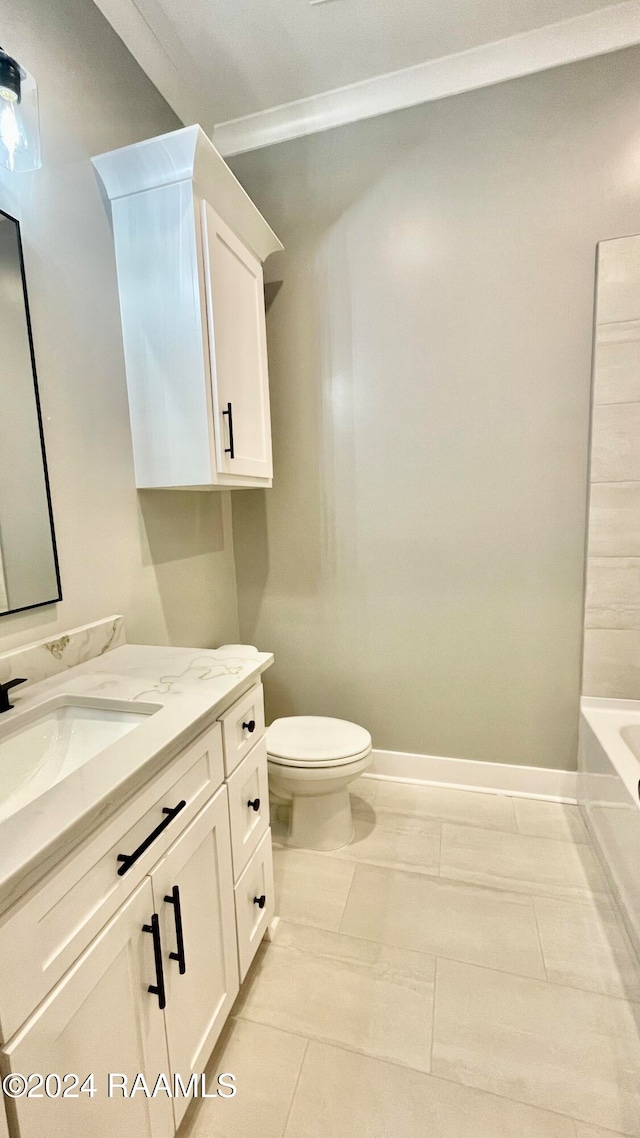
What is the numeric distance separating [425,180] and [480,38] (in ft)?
1.33

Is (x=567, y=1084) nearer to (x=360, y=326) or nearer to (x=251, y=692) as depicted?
(x=251, y=692)

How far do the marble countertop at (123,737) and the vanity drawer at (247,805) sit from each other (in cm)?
20

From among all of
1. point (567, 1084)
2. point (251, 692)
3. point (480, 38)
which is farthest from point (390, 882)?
point (480, 38)

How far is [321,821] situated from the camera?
1.74 metres

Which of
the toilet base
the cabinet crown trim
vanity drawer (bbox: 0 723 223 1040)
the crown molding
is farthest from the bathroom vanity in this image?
the crown molding

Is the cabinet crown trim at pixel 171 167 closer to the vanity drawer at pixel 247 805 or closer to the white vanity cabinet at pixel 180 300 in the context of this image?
the white vanity cabinet at pixel 180 300

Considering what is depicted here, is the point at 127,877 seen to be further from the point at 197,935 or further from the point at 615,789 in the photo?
the point at 615,789

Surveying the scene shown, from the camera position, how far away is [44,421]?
1176mm

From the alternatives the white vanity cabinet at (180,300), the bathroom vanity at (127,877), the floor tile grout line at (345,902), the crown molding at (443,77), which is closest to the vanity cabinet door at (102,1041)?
the bathroom vanity at (127,877)

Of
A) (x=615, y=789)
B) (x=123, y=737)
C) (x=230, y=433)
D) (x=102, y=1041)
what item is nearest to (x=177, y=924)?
(x=102, y=1041)

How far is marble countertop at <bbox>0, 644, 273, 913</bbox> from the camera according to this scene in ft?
1.93

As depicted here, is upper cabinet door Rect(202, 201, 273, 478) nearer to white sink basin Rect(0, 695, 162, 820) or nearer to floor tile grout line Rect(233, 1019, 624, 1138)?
white sink basin Rect(0, 695, 162, 820)

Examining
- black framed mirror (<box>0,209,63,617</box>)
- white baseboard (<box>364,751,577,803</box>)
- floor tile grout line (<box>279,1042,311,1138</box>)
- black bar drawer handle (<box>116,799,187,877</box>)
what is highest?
black framed mirror (<box>0,209,63,617</box>)

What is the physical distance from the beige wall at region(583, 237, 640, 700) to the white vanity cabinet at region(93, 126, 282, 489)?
4.11ft
